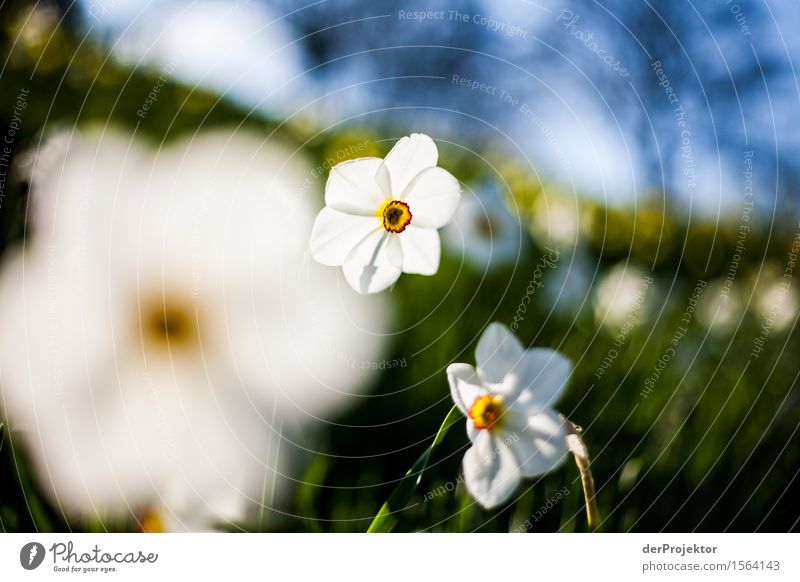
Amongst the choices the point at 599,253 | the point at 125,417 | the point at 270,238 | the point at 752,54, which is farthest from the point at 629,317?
the point at 125,417

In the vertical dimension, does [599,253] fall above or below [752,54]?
below

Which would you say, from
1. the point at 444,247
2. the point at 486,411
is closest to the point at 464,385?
the point at 486,411

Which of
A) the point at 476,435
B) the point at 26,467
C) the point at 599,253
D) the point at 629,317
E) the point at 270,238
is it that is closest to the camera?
the point at 476,435

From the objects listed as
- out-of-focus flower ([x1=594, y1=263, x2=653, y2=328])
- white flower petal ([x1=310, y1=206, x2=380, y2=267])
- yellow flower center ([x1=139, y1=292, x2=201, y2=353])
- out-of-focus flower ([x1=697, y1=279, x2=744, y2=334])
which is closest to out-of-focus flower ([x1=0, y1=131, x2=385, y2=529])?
yellow flower center ([x1=139, y1=292, x2=201, y2=353])

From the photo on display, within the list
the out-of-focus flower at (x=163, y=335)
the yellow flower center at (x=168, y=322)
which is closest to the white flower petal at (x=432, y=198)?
the out-of-focus flower at (x=163, y=335)

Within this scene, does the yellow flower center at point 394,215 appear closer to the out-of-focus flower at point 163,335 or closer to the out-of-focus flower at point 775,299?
the out-of-focus flower at point 163,335
